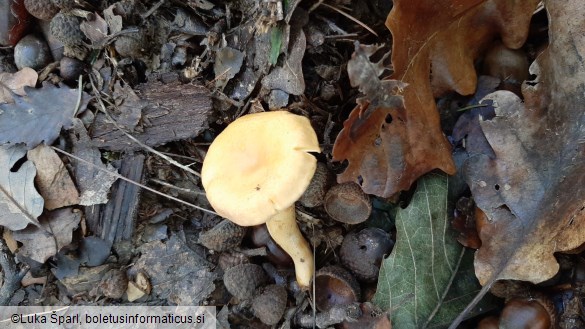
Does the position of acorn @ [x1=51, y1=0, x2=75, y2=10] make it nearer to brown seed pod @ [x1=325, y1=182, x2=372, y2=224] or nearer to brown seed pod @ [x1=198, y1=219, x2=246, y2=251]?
brown seed pod @ [x1=198, y1=219, x2=246, y2=251]

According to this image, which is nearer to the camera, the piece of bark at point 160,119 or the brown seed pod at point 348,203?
the brown seed pod at point 348,203

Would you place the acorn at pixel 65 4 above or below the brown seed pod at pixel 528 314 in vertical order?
above

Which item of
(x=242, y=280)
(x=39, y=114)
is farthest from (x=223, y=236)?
(x=39, y=114)

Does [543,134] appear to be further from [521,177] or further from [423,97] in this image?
[423,97]

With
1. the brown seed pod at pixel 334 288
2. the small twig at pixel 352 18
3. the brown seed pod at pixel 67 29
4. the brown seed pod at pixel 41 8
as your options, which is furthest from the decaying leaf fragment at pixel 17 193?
the small twig at pixel 352 18

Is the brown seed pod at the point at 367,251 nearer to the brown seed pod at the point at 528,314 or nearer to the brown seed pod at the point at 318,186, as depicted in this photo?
the brown seed pod at the point at 318,186

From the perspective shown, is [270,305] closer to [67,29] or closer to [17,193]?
[17,193]

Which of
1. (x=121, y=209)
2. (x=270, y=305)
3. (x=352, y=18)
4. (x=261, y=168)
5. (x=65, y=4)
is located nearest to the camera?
(x=261, y=168)
